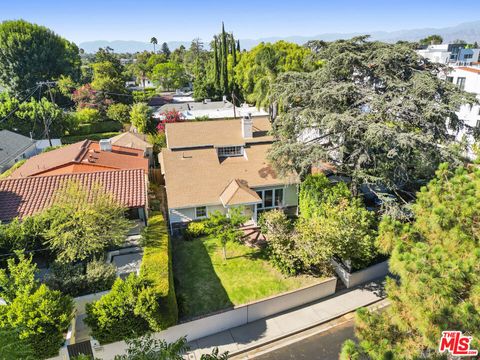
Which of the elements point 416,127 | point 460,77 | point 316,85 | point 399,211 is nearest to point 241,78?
point 460,77

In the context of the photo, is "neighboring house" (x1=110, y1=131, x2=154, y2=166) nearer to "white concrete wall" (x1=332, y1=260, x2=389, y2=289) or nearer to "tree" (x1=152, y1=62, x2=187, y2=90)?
"white concrete wall" (x1=332, y1=260, x2=389, y2=289)

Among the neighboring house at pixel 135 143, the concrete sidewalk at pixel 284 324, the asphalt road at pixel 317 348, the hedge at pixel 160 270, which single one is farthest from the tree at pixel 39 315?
the neighboring house at pixel 135 143

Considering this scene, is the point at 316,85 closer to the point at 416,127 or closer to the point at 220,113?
the point at 416,127

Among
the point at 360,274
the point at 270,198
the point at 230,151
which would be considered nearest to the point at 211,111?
the point at 230,151

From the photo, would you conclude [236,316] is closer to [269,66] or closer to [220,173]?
[220,173]

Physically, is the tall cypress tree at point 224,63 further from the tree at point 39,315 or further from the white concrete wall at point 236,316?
the tree at point 39,315
